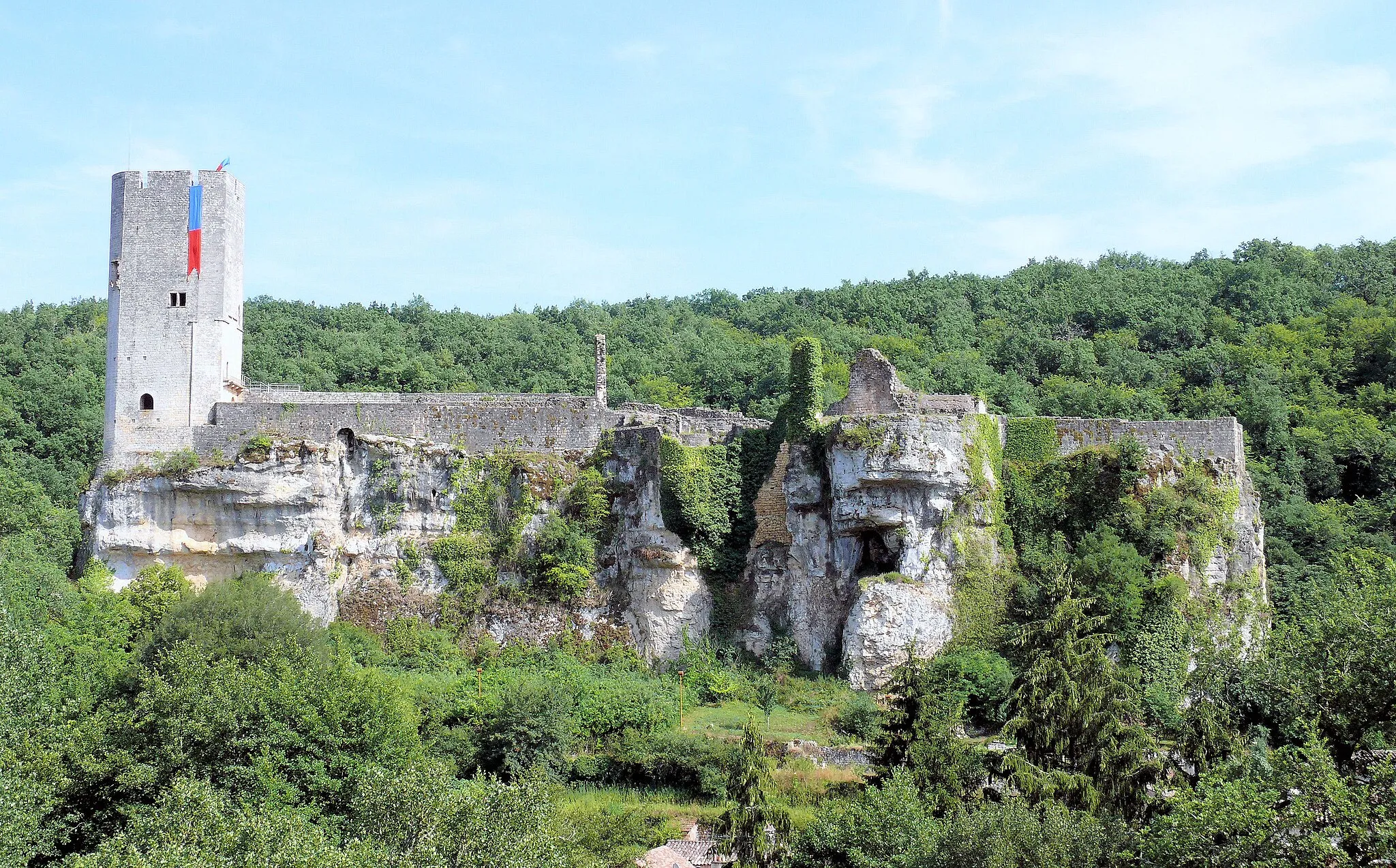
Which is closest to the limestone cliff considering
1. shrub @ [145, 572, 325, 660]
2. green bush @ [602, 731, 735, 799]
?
shrub @ [145, 572, 325, 660]

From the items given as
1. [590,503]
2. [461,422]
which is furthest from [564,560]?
[461,422]

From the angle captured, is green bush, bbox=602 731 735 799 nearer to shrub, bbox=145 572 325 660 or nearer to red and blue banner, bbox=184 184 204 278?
shrub, bbox=145 572 325 660

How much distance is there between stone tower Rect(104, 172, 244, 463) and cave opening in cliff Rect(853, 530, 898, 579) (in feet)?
55.7

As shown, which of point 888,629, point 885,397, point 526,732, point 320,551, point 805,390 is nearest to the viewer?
point 526,732

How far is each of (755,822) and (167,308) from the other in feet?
71.0

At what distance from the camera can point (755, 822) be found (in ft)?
80.2

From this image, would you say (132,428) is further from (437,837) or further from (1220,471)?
(1220,471)

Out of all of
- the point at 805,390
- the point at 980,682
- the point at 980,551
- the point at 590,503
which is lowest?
the point at 980,682

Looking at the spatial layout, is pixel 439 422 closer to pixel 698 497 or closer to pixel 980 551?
pixel 698 497

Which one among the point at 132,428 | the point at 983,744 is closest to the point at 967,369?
the point at 983,744

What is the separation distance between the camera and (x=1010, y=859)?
20703 mm

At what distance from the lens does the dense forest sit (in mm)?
21422

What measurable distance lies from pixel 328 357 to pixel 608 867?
37971 mm

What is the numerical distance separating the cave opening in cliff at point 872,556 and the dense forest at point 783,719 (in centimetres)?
277
